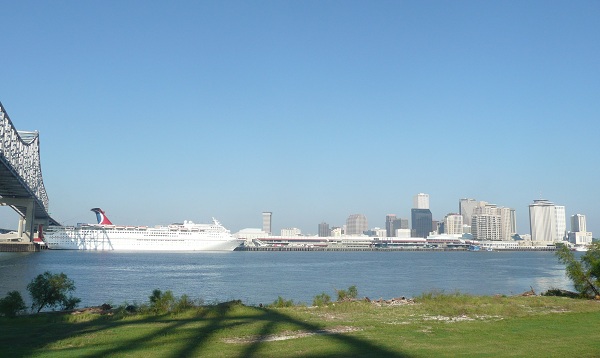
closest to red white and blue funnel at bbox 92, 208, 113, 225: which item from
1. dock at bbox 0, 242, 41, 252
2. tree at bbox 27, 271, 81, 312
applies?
dock at bbox 0, 242, 41, 252

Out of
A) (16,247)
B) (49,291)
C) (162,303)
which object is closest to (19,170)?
(16,247)

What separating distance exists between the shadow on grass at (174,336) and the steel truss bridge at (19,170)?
162ft

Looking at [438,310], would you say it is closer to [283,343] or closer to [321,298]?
[321,298]

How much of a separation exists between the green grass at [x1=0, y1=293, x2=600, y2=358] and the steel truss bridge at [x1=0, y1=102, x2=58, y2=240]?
4986 centimetres

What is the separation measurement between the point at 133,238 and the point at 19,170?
150 ft

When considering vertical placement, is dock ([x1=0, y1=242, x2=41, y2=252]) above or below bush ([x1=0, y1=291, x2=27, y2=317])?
below

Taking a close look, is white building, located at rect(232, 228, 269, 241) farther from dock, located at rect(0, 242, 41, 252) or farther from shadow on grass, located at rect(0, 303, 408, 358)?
shadow on grass, located at rect(0, 303, 408, 358)

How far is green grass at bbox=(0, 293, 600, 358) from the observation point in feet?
36.7

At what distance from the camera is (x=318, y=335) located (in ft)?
43.7

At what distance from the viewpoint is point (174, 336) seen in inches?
519

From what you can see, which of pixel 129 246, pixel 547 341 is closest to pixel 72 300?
pixel 547 341

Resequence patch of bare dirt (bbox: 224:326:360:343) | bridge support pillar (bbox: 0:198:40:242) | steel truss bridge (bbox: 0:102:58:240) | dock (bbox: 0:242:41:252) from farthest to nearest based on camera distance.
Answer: dock (bbox: 0:242:41:252), bridge support pillar (bbox: 0:198:40:242), steel truss bridge (bbox: 0:102:58:240), patch of bare dirt (bbox: 224:326:360:343)

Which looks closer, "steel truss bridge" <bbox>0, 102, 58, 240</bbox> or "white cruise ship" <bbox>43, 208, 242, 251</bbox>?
"steel truss bridge" <bbox>0, 102, 58, 240</bbox>

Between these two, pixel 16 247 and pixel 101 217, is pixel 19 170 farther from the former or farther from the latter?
pixel 101 217
